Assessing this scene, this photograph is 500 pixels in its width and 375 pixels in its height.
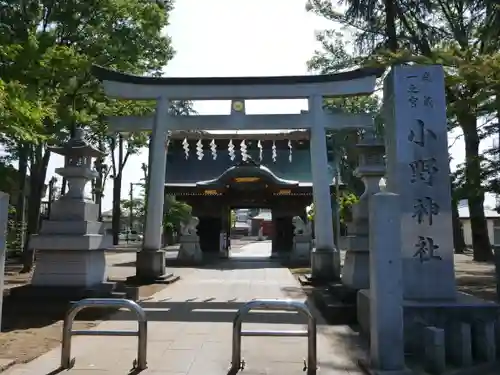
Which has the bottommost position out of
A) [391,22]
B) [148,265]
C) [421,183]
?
[148,265]

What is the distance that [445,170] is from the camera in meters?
6.49

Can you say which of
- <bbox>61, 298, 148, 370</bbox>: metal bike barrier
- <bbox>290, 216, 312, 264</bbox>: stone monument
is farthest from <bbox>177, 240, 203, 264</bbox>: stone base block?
<bbox>61, 298, 148, 370</bbox>: metal bike barrier

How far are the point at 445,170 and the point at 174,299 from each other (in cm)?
648

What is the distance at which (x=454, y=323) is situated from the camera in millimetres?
5500

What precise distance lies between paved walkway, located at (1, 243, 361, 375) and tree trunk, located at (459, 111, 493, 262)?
19.5ft

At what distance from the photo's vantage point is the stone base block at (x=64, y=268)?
8.70 m

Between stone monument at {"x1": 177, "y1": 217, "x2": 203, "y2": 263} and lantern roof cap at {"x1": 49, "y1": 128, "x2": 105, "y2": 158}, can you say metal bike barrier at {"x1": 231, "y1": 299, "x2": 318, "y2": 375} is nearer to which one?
lantern roof cap at {"x1": 49, "y1": 128, "x2": 105, "y2": 158}

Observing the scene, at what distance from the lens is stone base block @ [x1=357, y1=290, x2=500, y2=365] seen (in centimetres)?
531

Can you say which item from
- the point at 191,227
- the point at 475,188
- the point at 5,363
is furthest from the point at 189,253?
the point at 5,363

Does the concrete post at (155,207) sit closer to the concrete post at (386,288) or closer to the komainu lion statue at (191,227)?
the komainu lion statue at (191,227)

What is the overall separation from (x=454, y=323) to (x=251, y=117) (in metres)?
8.68

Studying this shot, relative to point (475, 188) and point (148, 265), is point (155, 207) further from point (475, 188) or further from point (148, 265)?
point (475, 188)

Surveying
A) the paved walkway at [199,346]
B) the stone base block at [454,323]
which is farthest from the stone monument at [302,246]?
the stone base block at [454,323]

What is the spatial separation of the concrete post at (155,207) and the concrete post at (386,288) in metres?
8.91
